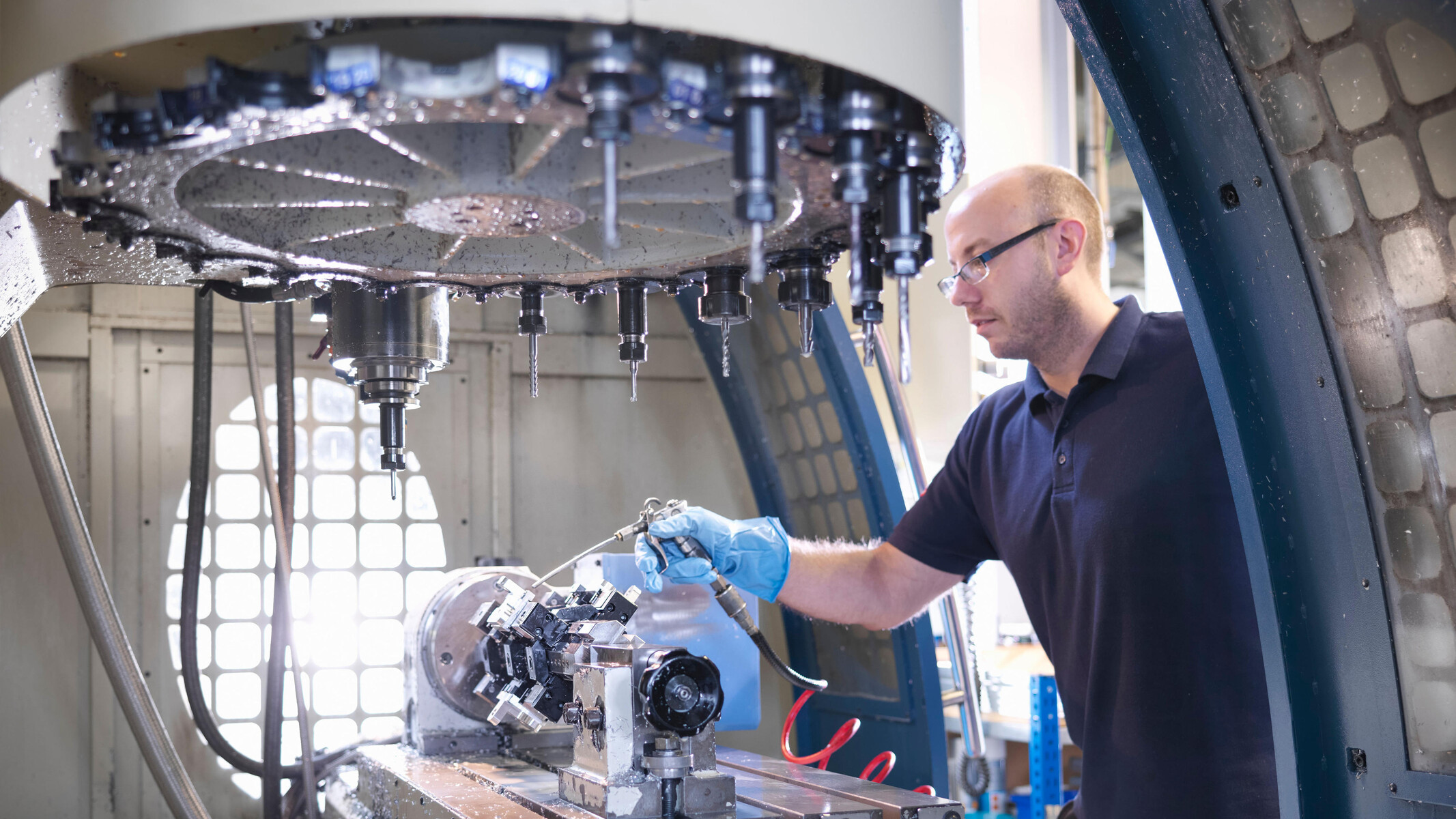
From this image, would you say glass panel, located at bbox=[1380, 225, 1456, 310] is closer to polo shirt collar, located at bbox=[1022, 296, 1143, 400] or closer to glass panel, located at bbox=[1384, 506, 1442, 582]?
glass panel, located at bbox=[1384, 506, 1442, 582]

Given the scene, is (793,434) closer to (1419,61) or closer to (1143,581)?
(1143,581)

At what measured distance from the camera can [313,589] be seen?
11.2ft

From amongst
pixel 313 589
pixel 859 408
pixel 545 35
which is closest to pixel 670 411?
pixel 859 408

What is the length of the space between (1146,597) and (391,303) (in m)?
1.00

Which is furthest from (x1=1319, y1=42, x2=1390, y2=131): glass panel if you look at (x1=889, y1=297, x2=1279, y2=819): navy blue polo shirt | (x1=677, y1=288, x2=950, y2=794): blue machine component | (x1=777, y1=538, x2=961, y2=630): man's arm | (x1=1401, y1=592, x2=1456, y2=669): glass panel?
(x1=677, y1=288, x2=950, y2=794): blue machine component

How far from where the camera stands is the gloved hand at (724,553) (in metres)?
1.65

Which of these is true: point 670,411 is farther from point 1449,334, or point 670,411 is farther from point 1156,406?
point 1449,334

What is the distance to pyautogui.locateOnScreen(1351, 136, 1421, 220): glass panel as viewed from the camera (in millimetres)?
939

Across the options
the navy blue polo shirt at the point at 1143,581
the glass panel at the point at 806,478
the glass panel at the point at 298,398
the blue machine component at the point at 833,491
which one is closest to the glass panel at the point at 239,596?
the glass panel at the point at 298,398

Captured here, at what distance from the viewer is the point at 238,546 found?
132 inches

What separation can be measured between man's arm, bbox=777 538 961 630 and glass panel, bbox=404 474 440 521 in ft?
6.40

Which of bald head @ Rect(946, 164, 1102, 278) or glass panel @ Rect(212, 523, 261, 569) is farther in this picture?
glass panel @ Rect(212, 523, 261, 569)

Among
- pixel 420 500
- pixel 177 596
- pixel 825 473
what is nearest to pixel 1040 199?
pixel 825 473

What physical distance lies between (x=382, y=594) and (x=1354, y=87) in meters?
3.10
